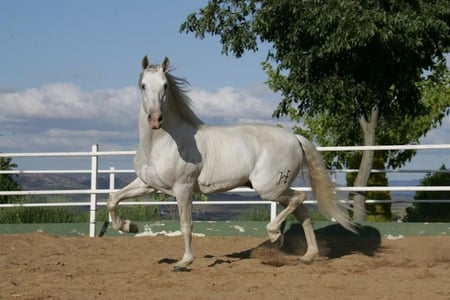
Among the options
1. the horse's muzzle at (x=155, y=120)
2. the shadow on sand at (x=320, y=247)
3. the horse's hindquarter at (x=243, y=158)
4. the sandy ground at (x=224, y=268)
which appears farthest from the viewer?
the shadow on sand at (x=320, y=247)

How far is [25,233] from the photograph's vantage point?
37.4ft

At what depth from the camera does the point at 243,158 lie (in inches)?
324

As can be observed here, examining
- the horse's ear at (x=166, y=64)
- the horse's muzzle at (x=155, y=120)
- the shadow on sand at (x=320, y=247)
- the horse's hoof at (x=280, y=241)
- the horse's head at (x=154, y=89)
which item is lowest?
the shadow on sand at (x=320, y=247)

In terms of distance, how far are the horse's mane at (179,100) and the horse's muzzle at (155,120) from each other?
0.79 metres

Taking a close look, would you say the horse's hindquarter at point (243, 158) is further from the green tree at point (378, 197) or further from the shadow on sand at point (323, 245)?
the green tree at point (378, 197)

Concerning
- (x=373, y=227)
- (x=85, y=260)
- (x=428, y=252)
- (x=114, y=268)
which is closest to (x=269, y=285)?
(x=114, y=268)

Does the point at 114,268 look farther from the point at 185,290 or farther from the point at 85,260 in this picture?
the point at 185,290

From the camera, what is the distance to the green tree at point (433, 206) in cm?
1481

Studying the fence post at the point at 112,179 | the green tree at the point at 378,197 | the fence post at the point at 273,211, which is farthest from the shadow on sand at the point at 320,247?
the green tree at the point at 378,197

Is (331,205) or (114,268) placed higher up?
(331,205)

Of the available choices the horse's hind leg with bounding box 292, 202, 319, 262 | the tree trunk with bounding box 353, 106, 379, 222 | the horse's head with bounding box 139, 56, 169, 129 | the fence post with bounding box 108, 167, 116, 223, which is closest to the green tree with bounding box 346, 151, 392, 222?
the tree trunk with bounding box 353, 106, 379, 222

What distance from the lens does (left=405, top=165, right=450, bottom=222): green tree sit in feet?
48.6

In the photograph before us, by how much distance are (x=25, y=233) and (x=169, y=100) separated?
14.8 feet

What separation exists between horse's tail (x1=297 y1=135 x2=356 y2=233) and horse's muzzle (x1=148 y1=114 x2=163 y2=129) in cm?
229
